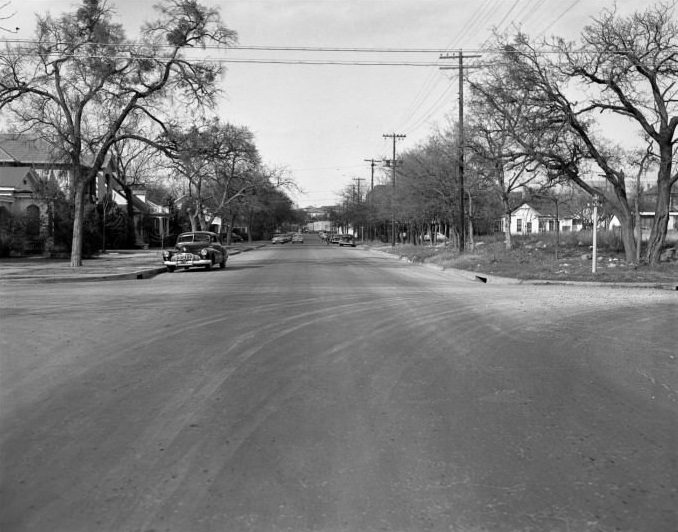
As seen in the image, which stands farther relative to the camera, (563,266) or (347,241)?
(347,241)

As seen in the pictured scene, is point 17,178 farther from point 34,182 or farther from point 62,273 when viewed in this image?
point 62,273

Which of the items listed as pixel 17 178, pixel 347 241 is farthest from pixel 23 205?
pixel 347 241

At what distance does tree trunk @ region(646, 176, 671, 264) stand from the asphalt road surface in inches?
556

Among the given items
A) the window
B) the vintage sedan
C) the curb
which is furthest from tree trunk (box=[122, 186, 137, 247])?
the curb

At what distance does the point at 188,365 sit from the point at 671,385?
17.2ft

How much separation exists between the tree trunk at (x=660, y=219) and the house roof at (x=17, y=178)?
3349 centimetres

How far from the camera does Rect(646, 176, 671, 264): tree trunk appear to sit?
23234 mm

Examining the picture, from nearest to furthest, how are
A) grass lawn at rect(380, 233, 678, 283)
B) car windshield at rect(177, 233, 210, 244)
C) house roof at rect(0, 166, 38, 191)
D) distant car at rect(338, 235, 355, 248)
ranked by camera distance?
grass lawn at rect(380, 233, 678, 283), car windshield at rect(177, 233, 210, 244), house roof at rect(0, 166, 38, 191), distant car at rect(338, 235, 355, 248)

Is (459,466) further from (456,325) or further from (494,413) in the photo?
(456,325)

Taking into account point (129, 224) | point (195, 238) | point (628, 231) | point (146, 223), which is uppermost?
point (146, 223)

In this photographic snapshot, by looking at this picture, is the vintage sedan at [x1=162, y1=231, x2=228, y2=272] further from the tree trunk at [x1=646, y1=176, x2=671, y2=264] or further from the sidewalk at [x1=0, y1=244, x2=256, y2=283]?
the tree trunk at [x1=646, y1=176, x2=671, y2=264]

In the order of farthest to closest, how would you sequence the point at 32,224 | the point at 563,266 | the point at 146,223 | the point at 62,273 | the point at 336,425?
the point at 146,223 → the point at 32,224 → the point at 563,266 → the point at 62,273 → the point at 336,425

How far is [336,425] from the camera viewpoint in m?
5.27

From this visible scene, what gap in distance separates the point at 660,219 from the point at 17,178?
120ft
